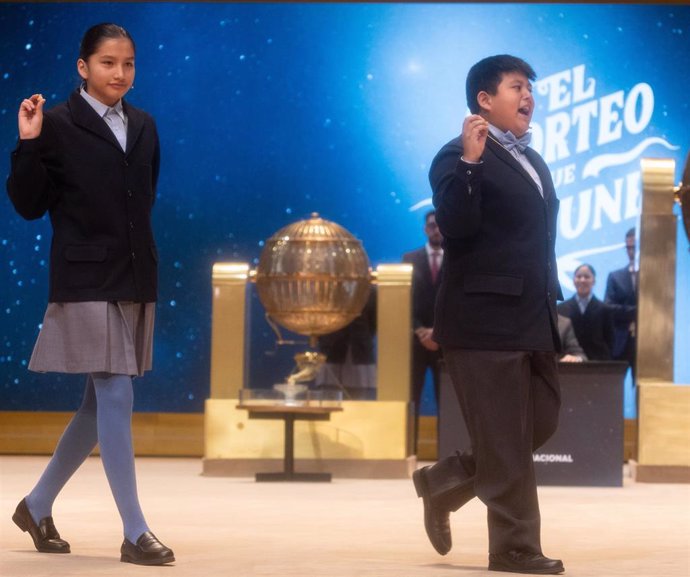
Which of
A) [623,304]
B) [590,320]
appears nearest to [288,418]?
[590,320]

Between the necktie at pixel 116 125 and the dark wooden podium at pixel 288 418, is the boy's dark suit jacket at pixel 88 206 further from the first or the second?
the dark wooden podium at pixel 288 418

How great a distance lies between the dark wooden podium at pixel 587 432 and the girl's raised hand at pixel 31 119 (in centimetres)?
392

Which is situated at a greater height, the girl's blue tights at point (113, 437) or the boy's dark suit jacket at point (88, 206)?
the boy's dark suit jacket at point (88, 206)

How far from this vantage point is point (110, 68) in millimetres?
4195

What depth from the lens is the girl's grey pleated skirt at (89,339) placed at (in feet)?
13.4

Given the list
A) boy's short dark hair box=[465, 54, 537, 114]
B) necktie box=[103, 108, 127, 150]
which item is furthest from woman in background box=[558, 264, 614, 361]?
necktie box=[103, 108, 127, 150]

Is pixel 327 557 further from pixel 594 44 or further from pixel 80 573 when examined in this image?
pixel 594 44

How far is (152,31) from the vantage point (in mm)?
10180

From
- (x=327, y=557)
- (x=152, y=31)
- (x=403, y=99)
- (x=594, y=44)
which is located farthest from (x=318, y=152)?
(x=327, y=557)

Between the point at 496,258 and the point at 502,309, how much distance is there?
0.14 metres

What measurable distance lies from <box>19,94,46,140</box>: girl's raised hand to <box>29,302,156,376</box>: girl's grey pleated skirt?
1.63 ft

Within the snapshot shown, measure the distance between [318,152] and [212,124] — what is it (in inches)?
30.7

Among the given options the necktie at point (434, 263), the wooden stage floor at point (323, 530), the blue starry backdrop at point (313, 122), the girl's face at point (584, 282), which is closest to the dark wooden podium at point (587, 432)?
the wooden stage floor at point (323, 530)

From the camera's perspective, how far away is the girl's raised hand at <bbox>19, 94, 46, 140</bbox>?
13.3ft
